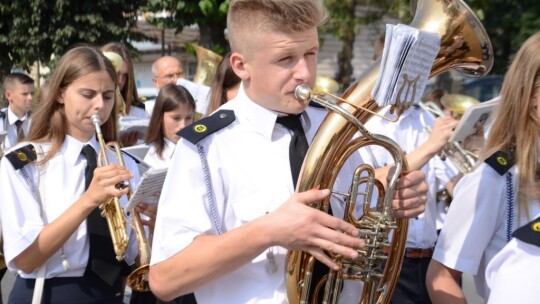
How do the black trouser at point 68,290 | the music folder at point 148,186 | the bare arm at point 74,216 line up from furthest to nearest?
the black trouser at point 68,290 → the bare arm at point 74,216 → the music folder at point 148,186

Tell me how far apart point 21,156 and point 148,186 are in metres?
0.62

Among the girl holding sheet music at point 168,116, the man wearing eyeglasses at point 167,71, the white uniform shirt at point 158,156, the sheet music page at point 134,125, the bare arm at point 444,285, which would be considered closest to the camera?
the bare arm at point 444,285

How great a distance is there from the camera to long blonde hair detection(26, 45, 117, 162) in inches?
139

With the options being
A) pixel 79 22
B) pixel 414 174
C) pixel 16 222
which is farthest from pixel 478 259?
pixel 79 22

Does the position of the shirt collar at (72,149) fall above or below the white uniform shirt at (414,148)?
above

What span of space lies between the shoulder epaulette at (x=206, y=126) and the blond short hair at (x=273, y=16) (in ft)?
0.67

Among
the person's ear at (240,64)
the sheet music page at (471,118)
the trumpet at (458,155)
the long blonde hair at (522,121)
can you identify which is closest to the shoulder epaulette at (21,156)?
the person's ear at (240,64)

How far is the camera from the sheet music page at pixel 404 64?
79.1 inches

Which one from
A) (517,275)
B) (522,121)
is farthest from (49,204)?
(517,275)

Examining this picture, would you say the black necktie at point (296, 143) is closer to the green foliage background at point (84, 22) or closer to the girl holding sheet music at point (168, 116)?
the girl holding sheet music at point (168, 116)

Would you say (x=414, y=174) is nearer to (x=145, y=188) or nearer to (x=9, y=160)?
(x=145, y=188)

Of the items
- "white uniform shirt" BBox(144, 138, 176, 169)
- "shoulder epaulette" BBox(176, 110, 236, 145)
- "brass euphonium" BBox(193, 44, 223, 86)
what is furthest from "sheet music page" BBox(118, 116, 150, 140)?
"shoulder epaulette" BBox(176, 110, 236, 145)

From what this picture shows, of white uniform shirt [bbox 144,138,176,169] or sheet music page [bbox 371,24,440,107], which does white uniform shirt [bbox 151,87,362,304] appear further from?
white uniform shirt [bbox 144,138,176,169]

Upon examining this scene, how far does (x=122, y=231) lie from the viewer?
11.1 ft
